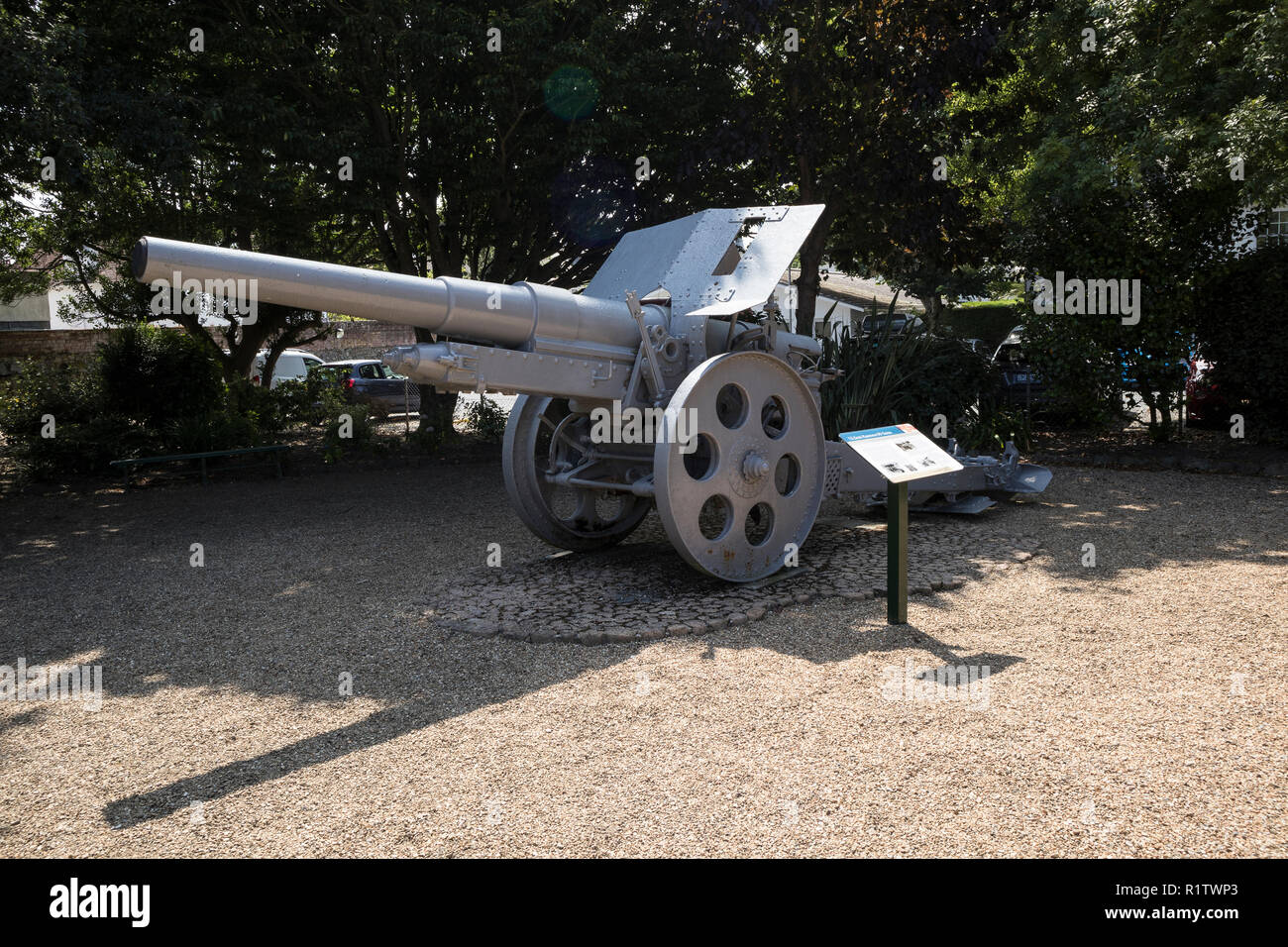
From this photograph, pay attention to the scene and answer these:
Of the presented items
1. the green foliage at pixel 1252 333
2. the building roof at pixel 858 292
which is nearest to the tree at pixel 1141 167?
the green foliage at pixel 1252 333

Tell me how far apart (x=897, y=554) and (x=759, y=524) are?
145cm

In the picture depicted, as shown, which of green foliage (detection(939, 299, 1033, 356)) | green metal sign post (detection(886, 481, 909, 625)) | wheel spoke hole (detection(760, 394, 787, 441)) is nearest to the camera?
green metal sign post (detection(886, 481, 909, 625))

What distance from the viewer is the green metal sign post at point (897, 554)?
217 inches

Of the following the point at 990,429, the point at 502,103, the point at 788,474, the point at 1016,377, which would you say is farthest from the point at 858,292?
the point at 788,474

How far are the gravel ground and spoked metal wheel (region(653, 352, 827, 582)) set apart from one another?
52 cm

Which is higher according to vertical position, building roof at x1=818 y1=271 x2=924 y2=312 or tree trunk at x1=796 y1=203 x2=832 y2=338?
building roof at x1=818 y1=271 x2=924 y2=312

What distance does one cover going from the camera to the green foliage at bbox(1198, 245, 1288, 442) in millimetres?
10570

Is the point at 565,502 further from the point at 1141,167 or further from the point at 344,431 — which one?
the point at 1141,167

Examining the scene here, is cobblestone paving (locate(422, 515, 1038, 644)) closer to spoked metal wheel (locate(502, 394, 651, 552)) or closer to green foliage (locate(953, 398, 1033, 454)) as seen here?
spoked metal wheel (locate(502, 394, 651, 552))

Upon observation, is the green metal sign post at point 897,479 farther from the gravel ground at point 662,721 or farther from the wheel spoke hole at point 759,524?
the wheel spoke hole at point 759,524

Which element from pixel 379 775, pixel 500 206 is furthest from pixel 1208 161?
pixel 379 775

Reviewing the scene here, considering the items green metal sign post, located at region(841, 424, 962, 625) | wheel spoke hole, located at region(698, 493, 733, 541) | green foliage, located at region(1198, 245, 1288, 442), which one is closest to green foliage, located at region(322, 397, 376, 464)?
wheel spoke hole, located at region(698, 493, 733, 541)

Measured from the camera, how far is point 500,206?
12.6 m

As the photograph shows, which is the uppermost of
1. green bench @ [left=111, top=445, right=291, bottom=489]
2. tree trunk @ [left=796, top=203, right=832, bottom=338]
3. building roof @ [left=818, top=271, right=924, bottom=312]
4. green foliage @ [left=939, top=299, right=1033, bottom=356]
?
building roof @ [left=818, top=271, right=924, bottom=312]
